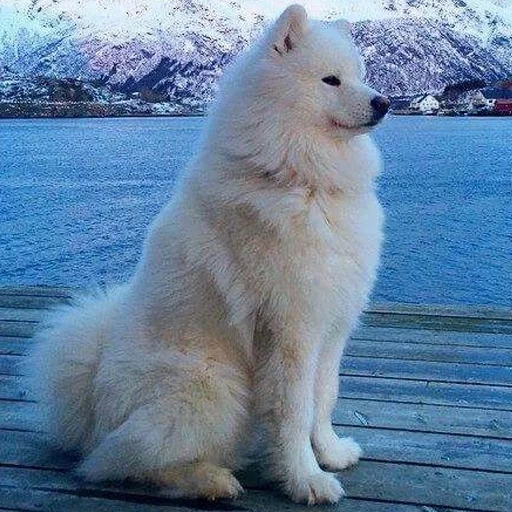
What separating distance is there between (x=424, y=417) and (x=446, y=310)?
1.80 metres

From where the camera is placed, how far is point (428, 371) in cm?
361

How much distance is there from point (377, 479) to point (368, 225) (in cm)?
80

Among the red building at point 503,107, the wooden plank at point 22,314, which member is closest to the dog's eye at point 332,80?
the wooden plank at point 22,314

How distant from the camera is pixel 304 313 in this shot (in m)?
2.28

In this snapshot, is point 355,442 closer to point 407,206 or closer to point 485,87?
point 407,206

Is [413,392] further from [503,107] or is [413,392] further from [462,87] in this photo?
[503,107]

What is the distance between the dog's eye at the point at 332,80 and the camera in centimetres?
232

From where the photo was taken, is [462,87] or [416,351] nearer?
[416,351]

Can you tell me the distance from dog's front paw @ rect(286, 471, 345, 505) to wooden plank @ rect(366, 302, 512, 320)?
7.65 feet

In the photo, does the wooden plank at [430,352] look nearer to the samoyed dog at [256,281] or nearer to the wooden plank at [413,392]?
the wooden plank at [413,392]

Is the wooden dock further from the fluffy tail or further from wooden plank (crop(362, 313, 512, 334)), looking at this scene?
the fluffy tail

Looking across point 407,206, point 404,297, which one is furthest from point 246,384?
point 407,206

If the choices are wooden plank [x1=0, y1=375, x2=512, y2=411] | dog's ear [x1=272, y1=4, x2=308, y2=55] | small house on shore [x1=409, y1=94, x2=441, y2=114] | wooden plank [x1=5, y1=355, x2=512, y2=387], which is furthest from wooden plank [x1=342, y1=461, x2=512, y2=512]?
small house on shore [x1=409, y1=94, x2=441, y2=114]

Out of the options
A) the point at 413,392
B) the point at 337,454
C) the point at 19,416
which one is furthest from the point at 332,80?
the point at 19,416
